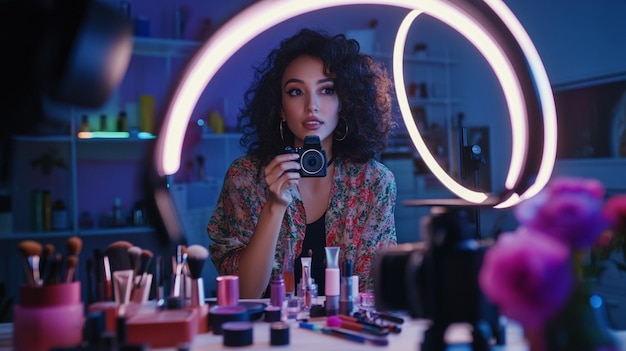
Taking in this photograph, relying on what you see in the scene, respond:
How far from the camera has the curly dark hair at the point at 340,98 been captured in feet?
5.87

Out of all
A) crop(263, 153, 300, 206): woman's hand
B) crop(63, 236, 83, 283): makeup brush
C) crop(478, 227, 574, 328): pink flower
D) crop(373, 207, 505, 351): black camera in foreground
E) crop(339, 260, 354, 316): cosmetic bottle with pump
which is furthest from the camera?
crop(263, 153, 300, 206): woman's hand

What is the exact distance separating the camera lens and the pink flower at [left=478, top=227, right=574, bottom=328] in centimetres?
89

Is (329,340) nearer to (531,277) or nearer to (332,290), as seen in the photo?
(332,290)

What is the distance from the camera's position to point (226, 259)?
1638 mm

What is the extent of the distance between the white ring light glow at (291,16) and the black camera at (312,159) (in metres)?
0.56

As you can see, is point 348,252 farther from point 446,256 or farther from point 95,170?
point 95,170

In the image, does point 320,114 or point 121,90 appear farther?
point 121,90

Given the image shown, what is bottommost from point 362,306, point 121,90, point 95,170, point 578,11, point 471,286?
point 362,306

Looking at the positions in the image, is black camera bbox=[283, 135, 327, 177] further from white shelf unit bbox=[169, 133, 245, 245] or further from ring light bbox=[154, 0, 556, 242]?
white shelf unit bbox=[169, 133, 245, 245]

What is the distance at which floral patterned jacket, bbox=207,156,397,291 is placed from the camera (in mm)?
1727

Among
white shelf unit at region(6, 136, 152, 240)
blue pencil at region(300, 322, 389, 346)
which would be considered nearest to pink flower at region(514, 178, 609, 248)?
blue pencil at region(300, 322, 389, 346)

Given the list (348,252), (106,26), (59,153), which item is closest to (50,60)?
(106,26)

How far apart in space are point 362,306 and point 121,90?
9.91ft

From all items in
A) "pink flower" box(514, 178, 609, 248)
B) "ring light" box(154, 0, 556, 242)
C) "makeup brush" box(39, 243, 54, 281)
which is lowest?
"makeup brush" box(39, 243, 54, 281)
